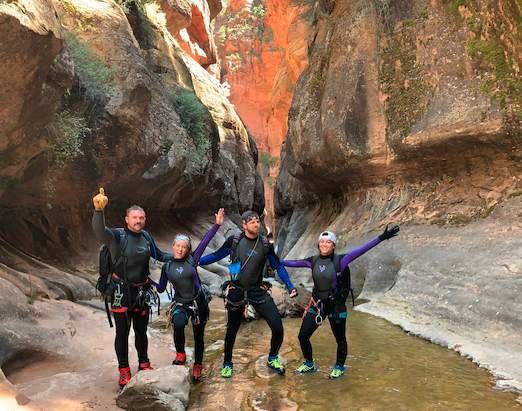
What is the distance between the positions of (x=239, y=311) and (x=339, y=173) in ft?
32.5

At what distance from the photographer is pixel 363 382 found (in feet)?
14.6

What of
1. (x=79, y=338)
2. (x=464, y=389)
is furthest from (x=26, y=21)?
(x=464, y=389)

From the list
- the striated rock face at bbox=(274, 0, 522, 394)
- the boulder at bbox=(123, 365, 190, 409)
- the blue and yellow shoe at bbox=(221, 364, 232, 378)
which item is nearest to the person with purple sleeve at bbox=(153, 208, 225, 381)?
the blue and yellow shoe at bbox=(221, 364, 232, 378)

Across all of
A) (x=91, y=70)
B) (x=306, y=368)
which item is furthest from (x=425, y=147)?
(x=91, y=70)

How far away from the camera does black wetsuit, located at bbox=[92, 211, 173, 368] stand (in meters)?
4.27

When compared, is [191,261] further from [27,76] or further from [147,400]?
[27,76]

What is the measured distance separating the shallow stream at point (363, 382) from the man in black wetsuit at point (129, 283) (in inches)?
36.4

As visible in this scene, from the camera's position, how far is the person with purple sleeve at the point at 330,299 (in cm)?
468

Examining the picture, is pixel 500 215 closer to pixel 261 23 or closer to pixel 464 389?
pixel 464 389

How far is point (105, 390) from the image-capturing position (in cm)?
423

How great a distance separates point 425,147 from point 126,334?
9.14m

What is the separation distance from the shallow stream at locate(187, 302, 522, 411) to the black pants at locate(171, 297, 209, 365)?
0.40m

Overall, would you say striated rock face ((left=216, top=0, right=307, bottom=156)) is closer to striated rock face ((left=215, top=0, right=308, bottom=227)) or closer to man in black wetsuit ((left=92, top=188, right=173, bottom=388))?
striated rock face ((left=215, top=0, right=308, bottom=227))

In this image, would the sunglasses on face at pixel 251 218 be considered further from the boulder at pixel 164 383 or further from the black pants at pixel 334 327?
the boulder at pixel 164 383
